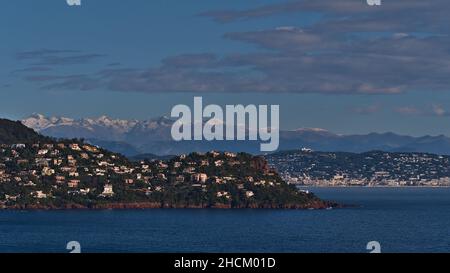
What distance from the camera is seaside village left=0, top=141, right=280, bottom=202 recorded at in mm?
167125

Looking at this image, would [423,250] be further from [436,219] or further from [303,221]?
[436,219]

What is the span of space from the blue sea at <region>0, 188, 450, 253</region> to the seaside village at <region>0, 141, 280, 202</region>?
48.9 ft

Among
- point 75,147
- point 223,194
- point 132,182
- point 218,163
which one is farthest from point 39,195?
point 218,163

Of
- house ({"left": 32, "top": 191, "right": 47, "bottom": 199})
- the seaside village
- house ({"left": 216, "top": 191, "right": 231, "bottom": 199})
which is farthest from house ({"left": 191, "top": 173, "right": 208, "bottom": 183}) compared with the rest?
house ({"left": 32, "top": 191, "right": 47, "bottom": 199})

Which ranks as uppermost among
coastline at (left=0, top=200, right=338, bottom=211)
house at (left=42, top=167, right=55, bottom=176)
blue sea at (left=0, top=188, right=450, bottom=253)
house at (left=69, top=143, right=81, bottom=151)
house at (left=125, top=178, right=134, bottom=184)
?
house at (left=69, top=143, right=81, bottom=151)

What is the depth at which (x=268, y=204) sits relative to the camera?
16512cm

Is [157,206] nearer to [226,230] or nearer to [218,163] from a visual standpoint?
[218,163]

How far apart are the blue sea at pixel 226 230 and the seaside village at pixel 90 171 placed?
14912mm

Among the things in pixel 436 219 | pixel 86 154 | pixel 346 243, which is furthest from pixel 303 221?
pixel 86 154

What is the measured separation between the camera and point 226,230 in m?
110

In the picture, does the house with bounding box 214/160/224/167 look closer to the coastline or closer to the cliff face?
the cliff face

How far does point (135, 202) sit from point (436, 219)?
5407 centimetres

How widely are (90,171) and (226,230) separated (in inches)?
2843

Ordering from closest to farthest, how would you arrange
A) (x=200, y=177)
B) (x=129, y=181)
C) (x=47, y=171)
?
(x=200, y=177), (x=129, y=181), (x=47, y=171)
